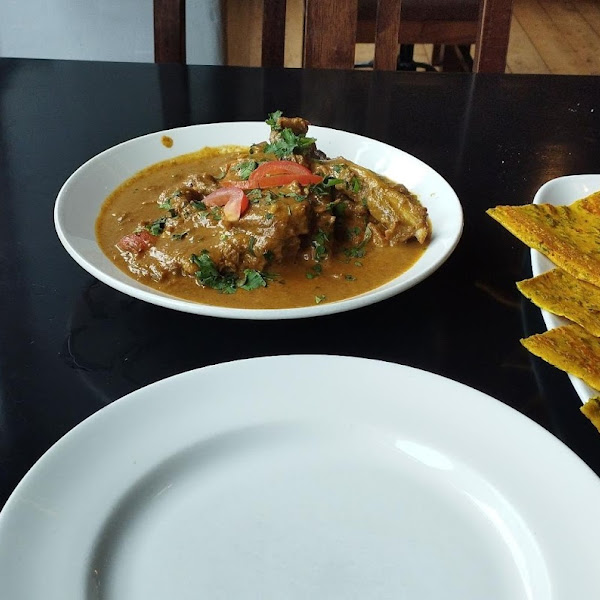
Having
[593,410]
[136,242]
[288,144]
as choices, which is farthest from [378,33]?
[593,410]

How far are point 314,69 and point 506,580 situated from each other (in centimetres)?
199

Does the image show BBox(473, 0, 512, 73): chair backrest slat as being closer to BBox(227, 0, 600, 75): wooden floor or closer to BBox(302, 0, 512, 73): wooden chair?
BBox(302, 0, 512, 73): wooden chair

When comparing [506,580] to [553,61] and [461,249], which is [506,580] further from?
[553,61]

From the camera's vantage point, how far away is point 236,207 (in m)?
1.47

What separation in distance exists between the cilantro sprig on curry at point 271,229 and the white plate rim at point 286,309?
6cm

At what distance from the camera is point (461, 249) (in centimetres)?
160

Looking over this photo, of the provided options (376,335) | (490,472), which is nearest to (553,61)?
(376,335)

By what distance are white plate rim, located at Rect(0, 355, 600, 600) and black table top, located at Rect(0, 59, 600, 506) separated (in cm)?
19

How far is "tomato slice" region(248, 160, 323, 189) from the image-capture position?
154 cm

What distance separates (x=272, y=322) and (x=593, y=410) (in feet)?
1.85

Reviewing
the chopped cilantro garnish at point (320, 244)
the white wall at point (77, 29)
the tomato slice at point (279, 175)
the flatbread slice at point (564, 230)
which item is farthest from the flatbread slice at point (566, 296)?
the white wall at point (77, 29)

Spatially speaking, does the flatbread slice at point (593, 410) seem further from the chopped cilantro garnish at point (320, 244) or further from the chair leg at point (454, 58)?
the chair leg at point (454, 58)

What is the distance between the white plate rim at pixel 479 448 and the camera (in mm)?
801

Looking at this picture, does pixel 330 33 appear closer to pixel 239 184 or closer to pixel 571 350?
pixel 239 184
